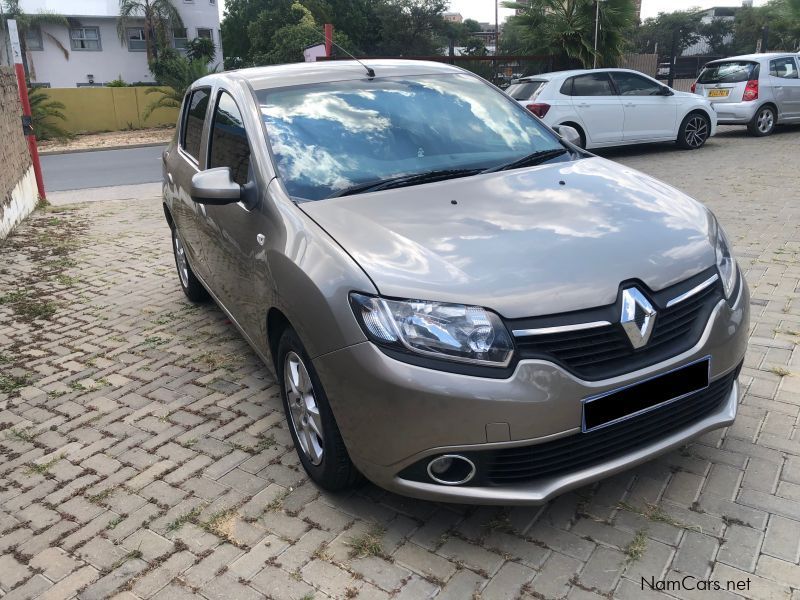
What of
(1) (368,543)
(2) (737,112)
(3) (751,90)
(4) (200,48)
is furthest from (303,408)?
(4) (200,48)

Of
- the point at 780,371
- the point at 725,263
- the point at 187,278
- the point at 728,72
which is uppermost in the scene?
the point at 728,72

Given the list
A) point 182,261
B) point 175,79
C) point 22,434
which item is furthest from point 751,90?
point 175,79

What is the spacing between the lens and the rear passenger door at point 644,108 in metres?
12.5

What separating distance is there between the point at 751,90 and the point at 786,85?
0.97m

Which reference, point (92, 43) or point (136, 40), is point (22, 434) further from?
point (92, 43)

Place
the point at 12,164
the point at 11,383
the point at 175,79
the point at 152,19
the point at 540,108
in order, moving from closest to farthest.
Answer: the point at 11,383 → the point at 12,164 → the point at 540,108 → the point at 175,79 → the point at 152,19

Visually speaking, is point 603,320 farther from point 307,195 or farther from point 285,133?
point 285,133

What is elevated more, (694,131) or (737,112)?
(737,112)

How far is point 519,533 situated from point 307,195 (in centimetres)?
165

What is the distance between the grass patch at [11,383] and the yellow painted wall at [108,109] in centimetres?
2668

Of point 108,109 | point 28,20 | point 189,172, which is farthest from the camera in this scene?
point 28,20

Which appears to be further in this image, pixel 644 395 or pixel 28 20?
pixel 28 20

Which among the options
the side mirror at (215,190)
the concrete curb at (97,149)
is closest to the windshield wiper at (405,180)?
the side mirror at (215,190)

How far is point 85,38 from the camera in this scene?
1695 inches
